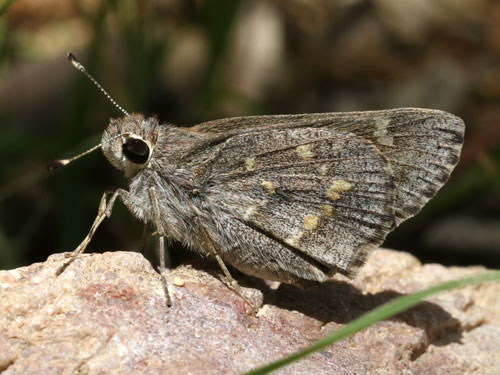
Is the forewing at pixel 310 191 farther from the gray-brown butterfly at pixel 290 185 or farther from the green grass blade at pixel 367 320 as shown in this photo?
the green grass blade at pixel 367 320

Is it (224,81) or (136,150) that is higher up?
(224,81)

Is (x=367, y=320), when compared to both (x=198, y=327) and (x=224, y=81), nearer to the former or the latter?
(x=198, y=327)

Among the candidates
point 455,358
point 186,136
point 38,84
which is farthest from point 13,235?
point 455,358

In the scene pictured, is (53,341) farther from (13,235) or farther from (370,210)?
(13,235)

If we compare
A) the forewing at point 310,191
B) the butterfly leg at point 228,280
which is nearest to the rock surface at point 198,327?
the butterfly leg at point 228,280

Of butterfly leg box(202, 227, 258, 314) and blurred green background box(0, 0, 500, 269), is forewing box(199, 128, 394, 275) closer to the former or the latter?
butterfly leg box(202, 227, 258, 314)

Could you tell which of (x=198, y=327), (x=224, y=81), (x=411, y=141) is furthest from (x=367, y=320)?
(x=224, y=81)
